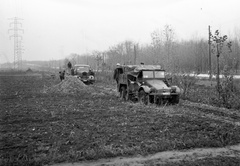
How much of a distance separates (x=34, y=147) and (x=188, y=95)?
10837 millimetres

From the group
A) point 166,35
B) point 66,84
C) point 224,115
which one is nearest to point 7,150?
point 224,115

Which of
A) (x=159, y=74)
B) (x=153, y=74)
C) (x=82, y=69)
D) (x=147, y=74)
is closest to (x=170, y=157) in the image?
(x=147, y=74)

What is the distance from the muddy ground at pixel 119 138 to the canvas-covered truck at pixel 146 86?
1.83 m

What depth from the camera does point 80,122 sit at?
8391 mm

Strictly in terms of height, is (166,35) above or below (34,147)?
above

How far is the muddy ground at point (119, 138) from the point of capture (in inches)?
211

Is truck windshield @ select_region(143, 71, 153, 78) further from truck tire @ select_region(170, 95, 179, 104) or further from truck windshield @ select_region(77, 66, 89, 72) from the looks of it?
truck windshield @ select_region(77, 66, 89, 72)

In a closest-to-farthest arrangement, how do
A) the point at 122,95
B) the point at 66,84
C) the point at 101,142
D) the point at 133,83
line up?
the point at 101,142 → the point at 133,83 → the point at 122,95 → the point at 66,84

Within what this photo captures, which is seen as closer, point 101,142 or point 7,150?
point 7,150

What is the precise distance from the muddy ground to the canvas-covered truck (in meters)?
1.83

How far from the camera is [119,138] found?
662 centimetres

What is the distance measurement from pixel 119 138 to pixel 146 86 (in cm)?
583

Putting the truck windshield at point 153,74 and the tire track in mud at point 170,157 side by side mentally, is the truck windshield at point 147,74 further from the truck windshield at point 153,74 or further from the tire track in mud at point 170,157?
the tire track in mud at point 170,157

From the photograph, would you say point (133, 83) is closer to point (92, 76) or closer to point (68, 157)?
point (68, 157)
